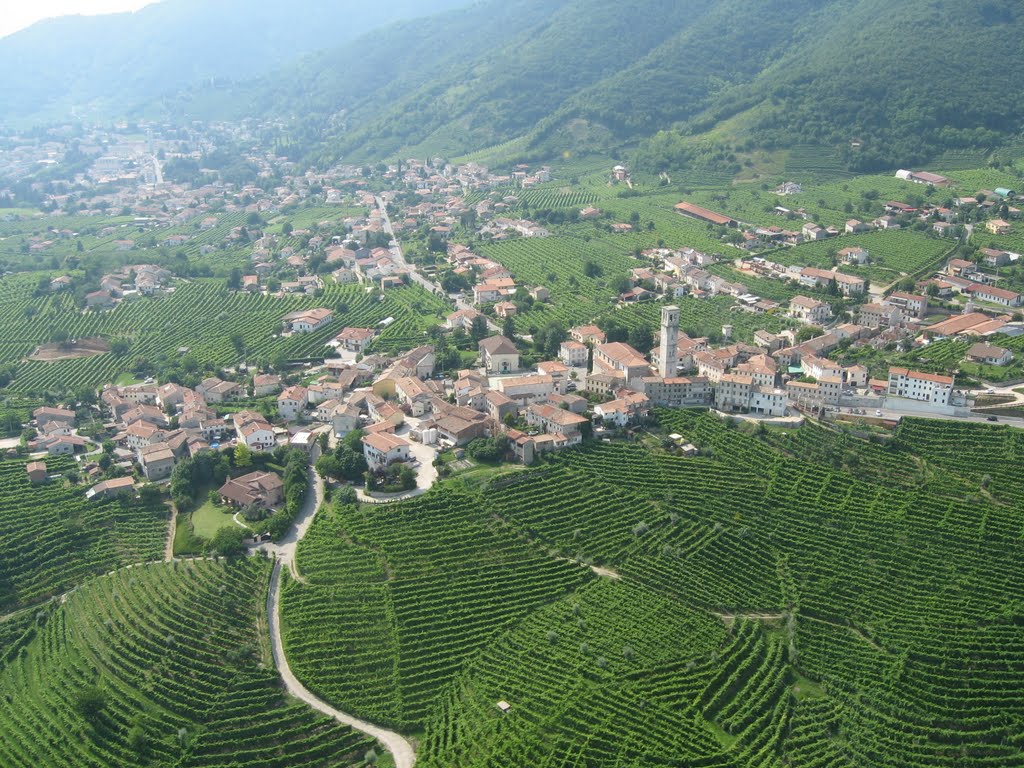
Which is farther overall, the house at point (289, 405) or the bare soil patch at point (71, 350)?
the bare soil patch at point (71, 350)

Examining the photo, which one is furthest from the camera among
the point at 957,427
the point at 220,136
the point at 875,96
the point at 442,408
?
the point at 220,136

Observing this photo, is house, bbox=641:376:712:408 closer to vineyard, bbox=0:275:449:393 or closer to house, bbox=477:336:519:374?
house, bbox=477:336:519:374

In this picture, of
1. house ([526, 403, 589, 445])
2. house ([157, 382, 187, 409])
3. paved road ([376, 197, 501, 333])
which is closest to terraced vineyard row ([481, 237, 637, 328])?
paved road ([376, 197, 501, 333])

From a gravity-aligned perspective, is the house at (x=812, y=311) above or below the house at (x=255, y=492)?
below

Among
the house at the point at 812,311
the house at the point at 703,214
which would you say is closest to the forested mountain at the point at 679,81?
the house at the point at 703,214

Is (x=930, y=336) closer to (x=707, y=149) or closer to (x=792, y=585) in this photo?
(x=792, y=585)

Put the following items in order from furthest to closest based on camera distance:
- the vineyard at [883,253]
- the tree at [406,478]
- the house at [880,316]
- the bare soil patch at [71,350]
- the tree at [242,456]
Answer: the vineyard at [883,253]
the bare soil patch at [71,350]
the house at [880,316]
the tree at [242,456]
the tree at [406,478]

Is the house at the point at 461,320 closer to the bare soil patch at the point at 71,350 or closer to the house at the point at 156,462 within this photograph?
the house at the point at 156,462

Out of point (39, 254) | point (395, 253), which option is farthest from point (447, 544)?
point (39, 254)
